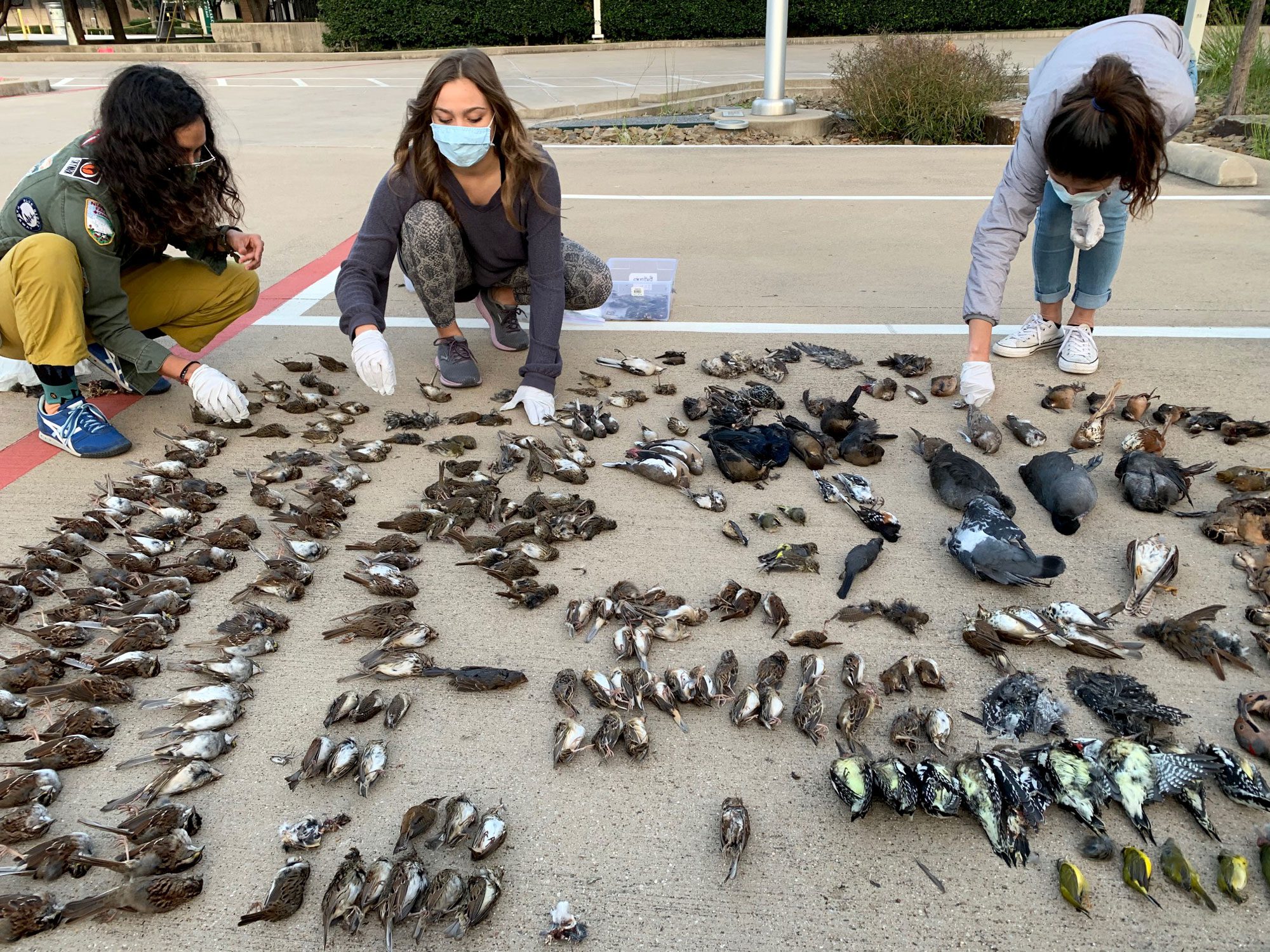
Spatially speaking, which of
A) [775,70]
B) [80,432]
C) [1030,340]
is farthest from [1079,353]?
[775,70]

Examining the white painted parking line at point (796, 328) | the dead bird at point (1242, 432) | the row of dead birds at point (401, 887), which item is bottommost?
the row of dead birds at point (401, 887)

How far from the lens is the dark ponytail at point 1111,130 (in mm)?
3225

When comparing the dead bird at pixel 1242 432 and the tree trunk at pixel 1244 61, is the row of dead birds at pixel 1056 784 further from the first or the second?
the tree trunk at pixel 1244 61

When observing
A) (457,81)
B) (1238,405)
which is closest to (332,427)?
(457,81)

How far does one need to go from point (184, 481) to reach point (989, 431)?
11.1 feet

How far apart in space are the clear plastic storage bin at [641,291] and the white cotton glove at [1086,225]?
2.25m

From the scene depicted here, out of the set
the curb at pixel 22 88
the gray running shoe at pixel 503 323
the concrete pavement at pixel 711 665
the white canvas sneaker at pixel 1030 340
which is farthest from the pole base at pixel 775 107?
the curb at pixel 22 88

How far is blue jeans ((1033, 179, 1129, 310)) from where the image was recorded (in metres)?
4.35

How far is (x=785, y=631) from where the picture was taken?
283 centimetres

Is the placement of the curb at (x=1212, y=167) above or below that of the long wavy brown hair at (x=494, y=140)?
below

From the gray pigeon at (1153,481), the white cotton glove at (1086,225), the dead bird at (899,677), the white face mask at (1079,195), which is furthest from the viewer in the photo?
the white cotton glove at (1086,225)

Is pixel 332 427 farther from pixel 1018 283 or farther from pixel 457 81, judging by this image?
pixel 1018 283

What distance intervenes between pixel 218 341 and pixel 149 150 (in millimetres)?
1711

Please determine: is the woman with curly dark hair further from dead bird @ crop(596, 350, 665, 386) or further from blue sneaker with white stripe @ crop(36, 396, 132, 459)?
dead bird @ crop(596, 350, 665, 386)
